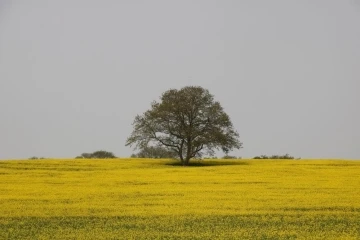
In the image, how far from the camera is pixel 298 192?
3331 cm

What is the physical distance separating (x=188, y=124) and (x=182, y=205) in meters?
37.1

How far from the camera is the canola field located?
21031 mm

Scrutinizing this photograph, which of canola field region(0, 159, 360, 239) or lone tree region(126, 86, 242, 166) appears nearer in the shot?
canola field region(0, 159, 360, 239)

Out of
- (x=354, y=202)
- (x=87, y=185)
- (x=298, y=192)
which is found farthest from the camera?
(x=87, y=185)

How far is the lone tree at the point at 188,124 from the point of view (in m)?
63.7

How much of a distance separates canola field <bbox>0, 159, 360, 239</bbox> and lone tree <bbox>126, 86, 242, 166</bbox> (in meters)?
16.2

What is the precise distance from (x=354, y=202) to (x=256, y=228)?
852 centimetres

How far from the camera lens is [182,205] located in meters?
27.6

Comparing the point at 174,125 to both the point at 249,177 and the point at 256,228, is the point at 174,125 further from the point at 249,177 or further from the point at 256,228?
the point at 256,228

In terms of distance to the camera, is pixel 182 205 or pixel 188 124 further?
pixel 188 124

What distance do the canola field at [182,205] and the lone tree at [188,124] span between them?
16.2 meters

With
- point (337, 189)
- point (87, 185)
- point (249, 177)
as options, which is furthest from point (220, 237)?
point (249, 177)

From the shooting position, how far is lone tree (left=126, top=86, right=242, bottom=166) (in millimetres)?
63656

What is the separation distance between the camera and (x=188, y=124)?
64562 millimetres
